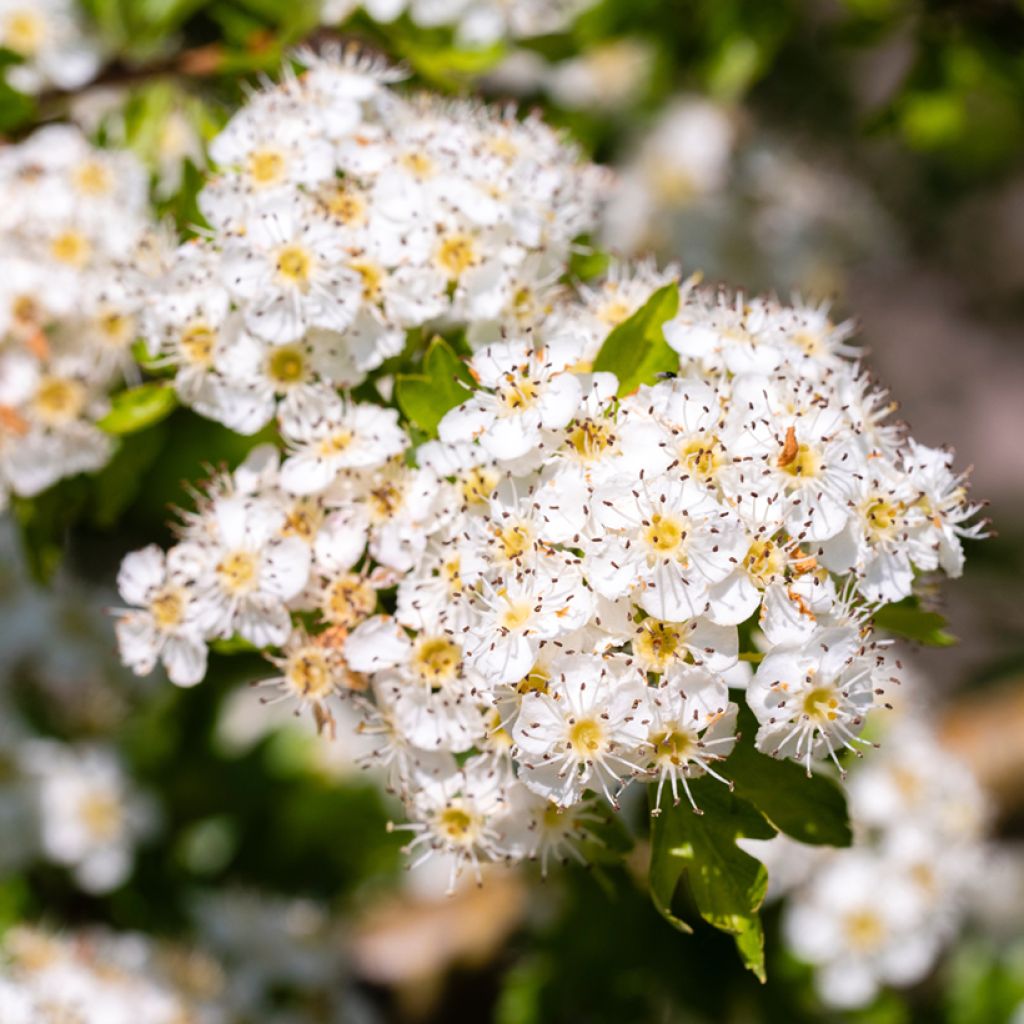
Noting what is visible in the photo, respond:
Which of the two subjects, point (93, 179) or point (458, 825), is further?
point (93, 179)

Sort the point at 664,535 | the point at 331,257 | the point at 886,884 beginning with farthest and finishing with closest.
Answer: the point at 886,884 < the point at 331,257 < the point at 664,535

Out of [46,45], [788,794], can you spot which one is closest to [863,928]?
[788,794]

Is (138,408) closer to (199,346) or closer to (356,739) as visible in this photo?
(199,346)

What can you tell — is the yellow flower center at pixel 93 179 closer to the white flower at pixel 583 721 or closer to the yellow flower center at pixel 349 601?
the yellow flower center at pixel 349 601

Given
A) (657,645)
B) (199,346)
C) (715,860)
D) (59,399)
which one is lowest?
(59,399)

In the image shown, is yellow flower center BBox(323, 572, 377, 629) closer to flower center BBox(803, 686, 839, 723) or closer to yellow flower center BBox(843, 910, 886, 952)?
flower center BBox(803, 686, 839, 723)

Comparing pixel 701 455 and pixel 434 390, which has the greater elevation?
pixel 701 455
